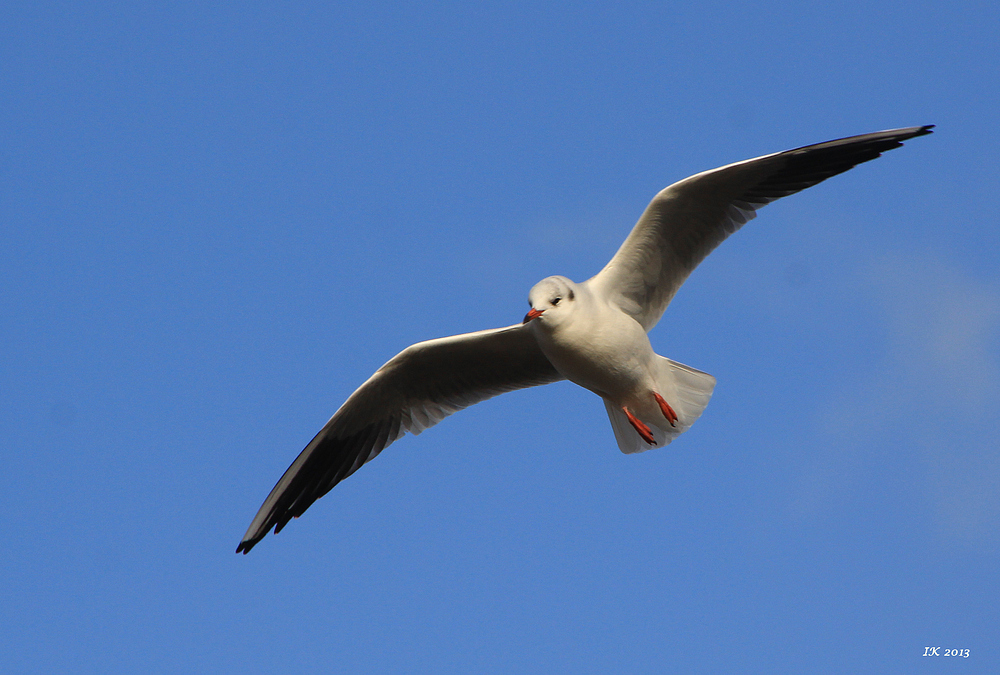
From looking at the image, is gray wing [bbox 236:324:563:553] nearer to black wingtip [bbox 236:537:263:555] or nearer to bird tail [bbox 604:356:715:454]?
black wingtip [bbox 236:537:263:555]

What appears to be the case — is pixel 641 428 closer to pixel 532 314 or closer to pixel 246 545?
pixel 532 314

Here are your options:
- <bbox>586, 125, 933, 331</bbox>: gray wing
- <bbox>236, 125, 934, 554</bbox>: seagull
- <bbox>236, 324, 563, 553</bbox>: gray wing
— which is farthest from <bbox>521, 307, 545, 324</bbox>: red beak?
<bbox>236, 324, 563, 553</bbox>: gray wing

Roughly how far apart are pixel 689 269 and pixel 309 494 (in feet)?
11.8

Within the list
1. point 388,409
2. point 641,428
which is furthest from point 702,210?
point 388,409

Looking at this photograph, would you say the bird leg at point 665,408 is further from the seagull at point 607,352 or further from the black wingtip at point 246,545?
the black wingtip at point 246,545

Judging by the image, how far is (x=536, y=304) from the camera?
756 cm

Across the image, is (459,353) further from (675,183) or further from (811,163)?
(811,163)

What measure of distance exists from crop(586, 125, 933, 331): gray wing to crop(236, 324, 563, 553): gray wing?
97 centimetres

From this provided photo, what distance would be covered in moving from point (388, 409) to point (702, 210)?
9.80ft

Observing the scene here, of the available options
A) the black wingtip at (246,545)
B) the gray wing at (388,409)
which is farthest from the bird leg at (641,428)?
the black wingtip at (246,545)

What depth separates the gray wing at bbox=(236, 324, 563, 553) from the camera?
886 centimetres

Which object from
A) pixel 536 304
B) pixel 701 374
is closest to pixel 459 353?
pixel 536 304

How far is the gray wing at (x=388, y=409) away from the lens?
8.86 m

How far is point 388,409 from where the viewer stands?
360 inches
